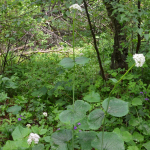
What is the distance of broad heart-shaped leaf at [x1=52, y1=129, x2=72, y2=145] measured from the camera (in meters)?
1.10

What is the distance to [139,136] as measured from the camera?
1.58 metres

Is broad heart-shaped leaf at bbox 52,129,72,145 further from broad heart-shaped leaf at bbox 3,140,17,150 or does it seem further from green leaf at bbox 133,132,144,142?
green leaf at bbox 133,132,144,142

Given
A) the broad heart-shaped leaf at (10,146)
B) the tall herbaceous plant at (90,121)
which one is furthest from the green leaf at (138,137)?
the broad heart-shaped leaf at (10,146)

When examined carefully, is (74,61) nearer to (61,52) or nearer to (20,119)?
(20,119)

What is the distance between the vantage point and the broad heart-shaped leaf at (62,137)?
1097 mm

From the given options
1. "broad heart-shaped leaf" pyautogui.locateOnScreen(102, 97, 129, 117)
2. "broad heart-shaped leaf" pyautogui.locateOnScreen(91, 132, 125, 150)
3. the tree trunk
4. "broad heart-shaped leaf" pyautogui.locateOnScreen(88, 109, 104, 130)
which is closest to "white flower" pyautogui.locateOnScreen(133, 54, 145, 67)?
"broad heart-shaped leaf" pyautogui.locateOnScreen(102, 97, 129, 117)

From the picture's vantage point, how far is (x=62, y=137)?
1.12 meters

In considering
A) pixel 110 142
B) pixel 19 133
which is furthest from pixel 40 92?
pixel 110 142

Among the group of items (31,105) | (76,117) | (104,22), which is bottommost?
(31,105)

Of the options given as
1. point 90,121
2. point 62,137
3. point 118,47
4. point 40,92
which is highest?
point 118,47

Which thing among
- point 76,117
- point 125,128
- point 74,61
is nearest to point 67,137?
point 76,117

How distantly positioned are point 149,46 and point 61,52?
11.9ft

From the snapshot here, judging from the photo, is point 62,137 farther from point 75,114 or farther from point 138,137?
point 138,137

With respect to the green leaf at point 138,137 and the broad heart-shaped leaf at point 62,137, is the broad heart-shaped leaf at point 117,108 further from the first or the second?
the green leaf at point 138,137
